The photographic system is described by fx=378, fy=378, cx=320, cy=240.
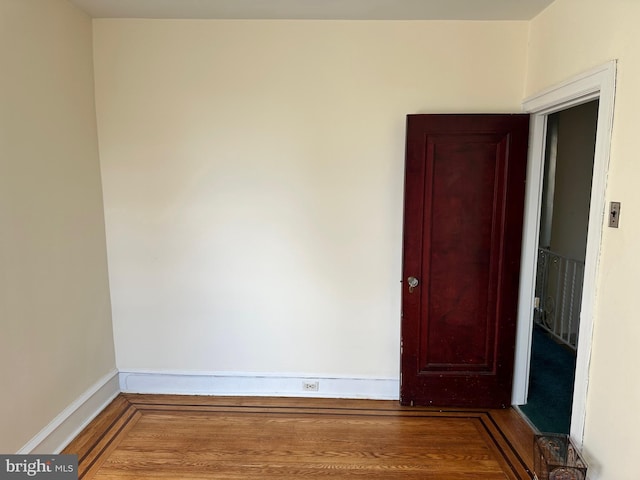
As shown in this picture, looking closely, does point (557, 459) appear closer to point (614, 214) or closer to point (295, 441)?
point (614, 214)

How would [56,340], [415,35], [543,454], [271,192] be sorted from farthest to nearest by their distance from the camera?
[271,192] < [415,35] < [56,340] < [543,454]

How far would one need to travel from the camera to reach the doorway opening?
3613mm

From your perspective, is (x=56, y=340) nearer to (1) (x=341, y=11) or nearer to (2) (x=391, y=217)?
(2) (x=391, y=217)

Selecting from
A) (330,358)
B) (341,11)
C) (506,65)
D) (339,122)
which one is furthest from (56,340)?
(506,65)

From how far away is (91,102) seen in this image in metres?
2.60

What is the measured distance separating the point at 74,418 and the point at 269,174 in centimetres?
203

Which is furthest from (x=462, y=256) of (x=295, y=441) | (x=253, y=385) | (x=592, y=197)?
(x=253, y=385)

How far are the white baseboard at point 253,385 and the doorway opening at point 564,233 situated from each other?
5.18 ft

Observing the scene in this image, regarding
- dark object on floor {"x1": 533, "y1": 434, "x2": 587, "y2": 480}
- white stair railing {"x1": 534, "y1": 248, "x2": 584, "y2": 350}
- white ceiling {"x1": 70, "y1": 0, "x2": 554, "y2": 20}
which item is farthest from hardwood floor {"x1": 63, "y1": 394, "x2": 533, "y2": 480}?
white ceiling {"x1": 70, "y1": 0, "x2": 554, "y2": 20}

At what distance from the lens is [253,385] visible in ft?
9.51

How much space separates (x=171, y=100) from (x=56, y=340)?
171 centimetres

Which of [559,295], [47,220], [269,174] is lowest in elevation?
[559,295]

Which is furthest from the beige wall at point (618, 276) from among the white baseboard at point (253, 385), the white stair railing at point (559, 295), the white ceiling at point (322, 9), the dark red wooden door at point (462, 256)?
the white stair railing at point (559, 295)

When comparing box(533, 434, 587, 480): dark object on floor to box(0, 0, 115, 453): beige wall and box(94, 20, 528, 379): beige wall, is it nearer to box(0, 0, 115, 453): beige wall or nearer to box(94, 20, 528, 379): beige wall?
box(94, 20, 528, 379): beige wall
